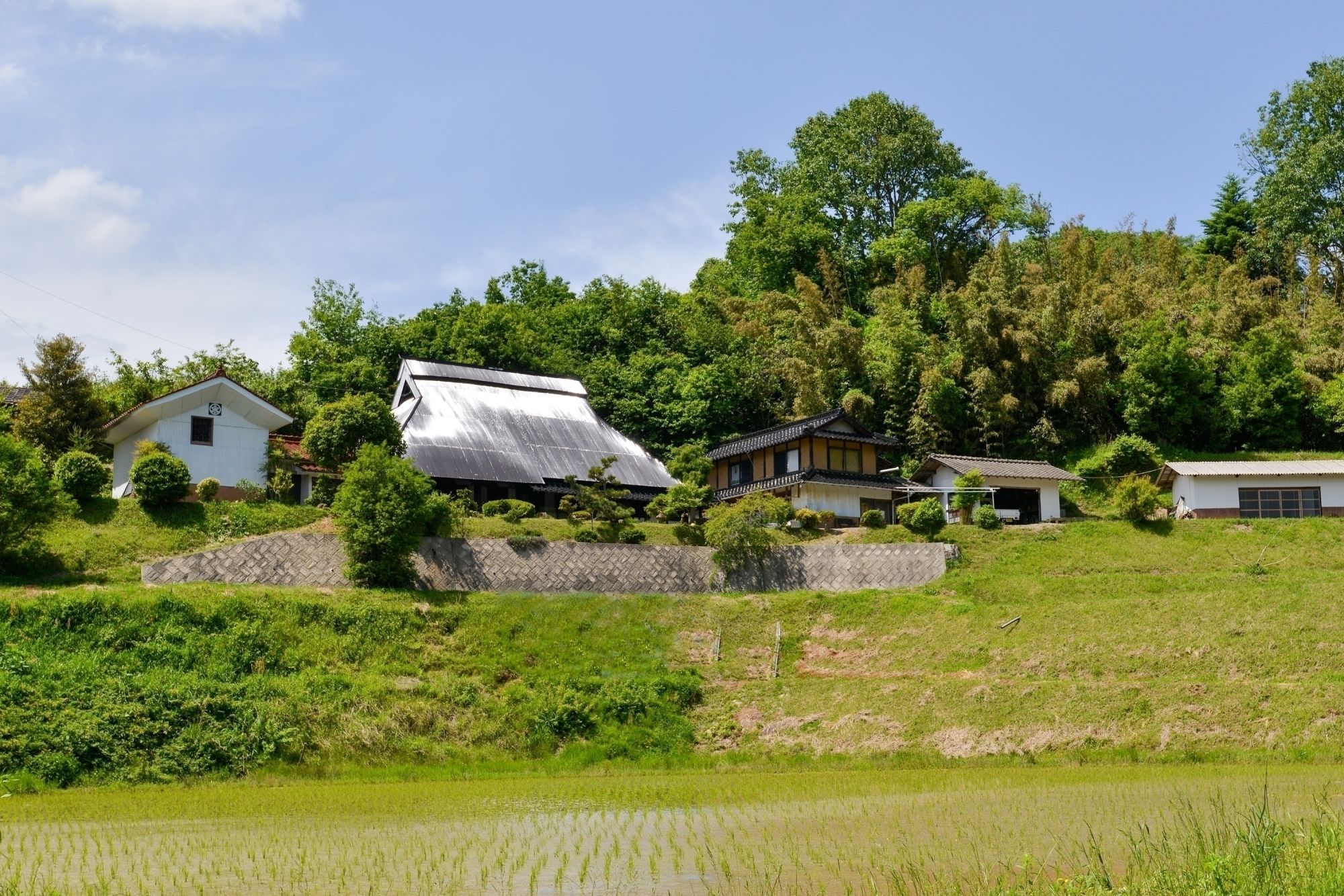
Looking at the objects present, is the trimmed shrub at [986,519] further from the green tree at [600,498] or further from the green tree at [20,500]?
the green tree at [20,500]

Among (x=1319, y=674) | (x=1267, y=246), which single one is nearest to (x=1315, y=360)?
(x=1267, y=246)

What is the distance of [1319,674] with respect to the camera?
2483cm

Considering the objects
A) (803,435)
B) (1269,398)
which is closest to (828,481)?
(803,435)

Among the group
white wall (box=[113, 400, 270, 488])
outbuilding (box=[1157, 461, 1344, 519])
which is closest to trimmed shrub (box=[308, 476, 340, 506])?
white wall (box=[113, 400, 270, 488])

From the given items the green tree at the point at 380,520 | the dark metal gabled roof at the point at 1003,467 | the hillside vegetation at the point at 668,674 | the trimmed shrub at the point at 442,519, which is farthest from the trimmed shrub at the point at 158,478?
the dark metal gabled roof at the point at 1003,467

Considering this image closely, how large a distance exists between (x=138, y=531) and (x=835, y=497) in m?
23.4

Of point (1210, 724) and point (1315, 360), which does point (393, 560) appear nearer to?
point (1210, 724)

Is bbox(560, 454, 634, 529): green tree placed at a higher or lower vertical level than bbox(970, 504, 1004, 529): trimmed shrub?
higher

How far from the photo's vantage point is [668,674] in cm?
2900

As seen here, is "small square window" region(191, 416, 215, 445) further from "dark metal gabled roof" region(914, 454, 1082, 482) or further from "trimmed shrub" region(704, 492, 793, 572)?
"dark metal gabled roof" region(914, 454, 1082, 482)

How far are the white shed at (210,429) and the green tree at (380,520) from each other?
6341 millimetres

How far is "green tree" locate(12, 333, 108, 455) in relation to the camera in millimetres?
38500

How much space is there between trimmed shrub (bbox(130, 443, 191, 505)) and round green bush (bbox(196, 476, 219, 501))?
27.5 inches

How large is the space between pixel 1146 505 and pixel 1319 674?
14844 millimetres
